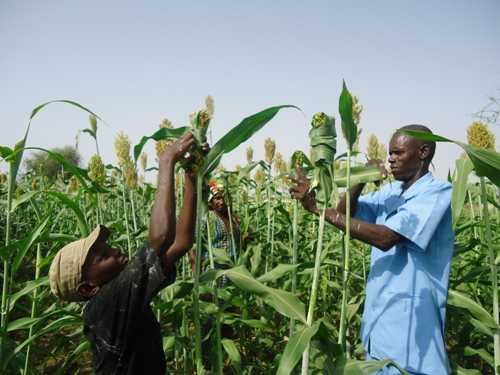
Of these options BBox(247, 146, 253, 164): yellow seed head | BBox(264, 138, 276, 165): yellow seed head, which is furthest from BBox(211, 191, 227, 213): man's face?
BBox(247, 146, 253, 164): yellow seed head

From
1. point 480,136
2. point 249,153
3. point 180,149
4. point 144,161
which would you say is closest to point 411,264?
point 480,136

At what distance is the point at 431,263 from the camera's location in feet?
6.07

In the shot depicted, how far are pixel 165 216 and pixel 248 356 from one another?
2330mm

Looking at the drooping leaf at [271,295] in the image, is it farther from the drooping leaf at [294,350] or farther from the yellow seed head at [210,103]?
the yellow seed head at [210,103]

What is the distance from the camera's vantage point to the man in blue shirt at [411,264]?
1.77 meters

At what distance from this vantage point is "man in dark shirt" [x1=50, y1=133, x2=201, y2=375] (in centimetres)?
141

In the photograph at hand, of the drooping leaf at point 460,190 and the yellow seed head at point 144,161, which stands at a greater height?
the yellow seed head at point 144,161

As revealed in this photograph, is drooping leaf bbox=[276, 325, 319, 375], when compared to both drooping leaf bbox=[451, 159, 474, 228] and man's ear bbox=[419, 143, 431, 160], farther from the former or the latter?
man's ear bbox=[419, 143, 431, 160]

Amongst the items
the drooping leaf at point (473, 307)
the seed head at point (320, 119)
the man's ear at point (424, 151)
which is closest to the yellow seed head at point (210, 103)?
the seed head at point (320, 119)

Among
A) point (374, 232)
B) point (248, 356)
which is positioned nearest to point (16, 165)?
point (374, 232)

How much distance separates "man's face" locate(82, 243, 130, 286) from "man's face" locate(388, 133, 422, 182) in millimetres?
1461

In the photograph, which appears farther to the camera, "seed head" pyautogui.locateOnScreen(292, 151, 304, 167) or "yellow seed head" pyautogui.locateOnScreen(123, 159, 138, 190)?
"yellow seed head" pyautogui.locateOnScreen(123, 159, 138, 190)

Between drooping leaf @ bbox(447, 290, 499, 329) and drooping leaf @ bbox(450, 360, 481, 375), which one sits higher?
drooping leaf @ bbox(447, 290, 499, 329)

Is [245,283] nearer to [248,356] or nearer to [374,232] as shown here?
[374,232]
